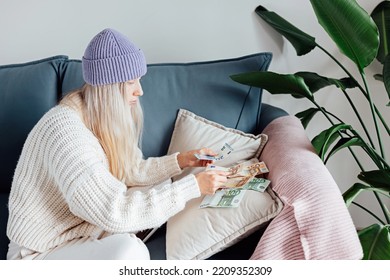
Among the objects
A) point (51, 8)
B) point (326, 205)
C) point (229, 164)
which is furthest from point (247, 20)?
point (326, 205)

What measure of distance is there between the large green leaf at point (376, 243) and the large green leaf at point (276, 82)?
48 centimetres

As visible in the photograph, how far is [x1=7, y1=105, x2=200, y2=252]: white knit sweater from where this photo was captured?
1251 mm

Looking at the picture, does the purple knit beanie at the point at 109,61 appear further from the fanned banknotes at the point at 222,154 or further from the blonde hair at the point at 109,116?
the fanned banknotes at the point at 222,154

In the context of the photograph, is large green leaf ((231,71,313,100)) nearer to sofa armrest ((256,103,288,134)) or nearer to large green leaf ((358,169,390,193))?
sofa armrest ((256,103,288,134))

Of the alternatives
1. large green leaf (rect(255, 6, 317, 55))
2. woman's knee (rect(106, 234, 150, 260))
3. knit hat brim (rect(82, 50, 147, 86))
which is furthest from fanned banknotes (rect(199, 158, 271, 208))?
large green leaf (rect(255, 6, 317, 55))

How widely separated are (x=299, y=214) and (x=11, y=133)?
1090mm

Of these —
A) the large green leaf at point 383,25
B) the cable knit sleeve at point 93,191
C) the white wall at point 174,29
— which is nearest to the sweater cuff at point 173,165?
the cable knit sleeve at point 93,191

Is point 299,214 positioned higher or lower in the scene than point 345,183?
higher

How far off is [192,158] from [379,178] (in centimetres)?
59

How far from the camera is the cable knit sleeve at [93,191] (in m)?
1.25

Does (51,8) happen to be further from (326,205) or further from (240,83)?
(326,205)

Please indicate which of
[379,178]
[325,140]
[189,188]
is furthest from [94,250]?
[379,178]

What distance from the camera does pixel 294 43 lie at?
179cm

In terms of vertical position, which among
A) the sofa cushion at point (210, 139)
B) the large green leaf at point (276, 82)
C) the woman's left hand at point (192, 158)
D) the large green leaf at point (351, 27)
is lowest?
the woman's left hand at point (192, 158)
